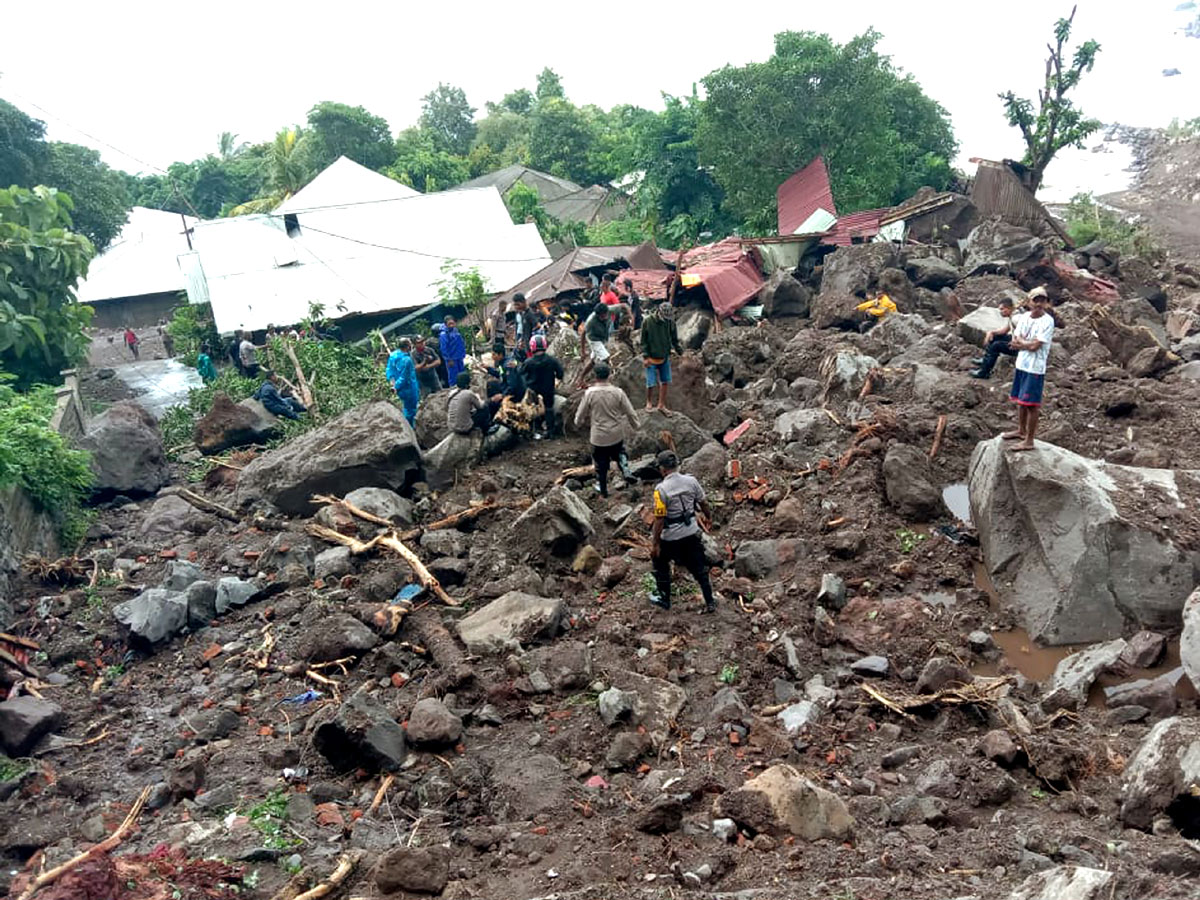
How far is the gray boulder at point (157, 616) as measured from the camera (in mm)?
7297

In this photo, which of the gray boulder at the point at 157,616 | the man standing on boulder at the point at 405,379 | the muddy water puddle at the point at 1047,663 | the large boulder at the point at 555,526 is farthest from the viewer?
the man standing on boulder at the point at 405,379

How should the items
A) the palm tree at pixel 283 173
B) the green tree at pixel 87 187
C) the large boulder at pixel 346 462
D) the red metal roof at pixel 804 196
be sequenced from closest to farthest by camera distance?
the large boulder at pixel 346 462
the red metal roof at pixel 804 196
the green tree at pixel 87 187
the palm tree at pixel 283 173

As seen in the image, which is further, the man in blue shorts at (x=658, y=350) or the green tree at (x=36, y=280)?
the green tree at (x=36, y=280)

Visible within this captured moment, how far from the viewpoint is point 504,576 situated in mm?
7598

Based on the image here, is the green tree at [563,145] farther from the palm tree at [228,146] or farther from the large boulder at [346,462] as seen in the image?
the large boulder at [346,462]

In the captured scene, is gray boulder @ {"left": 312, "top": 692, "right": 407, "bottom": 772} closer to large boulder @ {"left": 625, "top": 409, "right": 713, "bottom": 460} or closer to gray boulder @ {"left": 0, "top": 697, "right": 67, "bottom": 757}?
gray boulder @ {"left": 0, "top": 697, "right": 67, "bottom": 757}

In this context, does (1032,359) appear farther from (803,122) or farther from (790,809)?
(803,122)

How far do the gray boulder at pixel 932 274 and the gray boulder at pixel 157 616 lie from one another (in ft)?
Result: 46.3

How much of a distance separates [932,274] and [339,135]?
96.5 ft

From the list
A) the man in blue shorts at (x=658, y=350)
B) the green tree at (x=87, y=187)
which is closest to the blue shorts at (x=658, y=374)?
the man in blue shorts at (x=658, y=350)

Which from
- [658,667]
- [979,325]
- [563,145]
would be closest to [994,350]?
[979,325]

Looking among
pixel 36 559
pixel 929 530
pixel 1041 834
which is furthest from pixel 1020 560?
pixel 36 559

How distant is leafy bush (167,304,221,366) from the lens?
20.8m

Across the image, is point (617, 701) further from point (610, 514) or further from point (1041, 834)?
point (610, 514)
